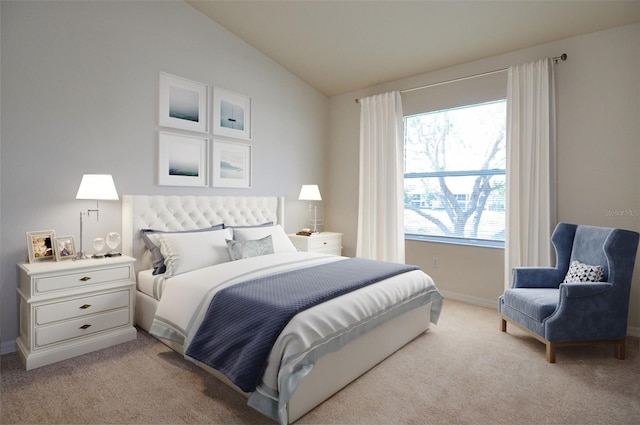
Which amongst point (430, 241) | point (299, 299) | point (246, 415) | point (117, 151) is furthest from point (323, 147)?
point (246, 415)

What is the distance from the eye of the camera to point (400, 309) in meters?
2.77

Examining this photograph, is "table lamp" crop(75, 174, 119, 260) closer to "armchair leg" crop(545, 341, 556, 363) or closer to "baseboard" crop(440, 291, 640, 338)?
"armchair leg" crop(545, 341, 556, 363)

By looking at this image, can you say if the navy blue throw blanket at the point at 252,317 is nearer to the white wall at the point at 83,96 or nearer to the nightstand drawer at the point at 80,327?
the nightstand drawer at the point at 80,327

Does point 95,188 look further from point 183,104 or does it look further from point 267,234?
point 267,234

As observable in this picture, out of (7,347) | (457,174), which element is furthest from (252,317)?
(457,174)

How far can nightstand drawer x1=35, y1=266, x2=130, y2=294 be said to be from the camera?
8.42 ft

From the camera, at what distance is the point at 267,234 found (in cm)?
387

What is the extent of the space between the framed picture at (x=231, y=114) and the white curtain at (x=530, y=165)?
292 cm

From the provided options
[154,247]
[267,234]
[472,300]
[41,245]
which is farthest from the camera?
[472,300]

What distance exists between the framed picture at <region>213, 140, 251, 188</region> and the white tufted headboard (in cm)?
19

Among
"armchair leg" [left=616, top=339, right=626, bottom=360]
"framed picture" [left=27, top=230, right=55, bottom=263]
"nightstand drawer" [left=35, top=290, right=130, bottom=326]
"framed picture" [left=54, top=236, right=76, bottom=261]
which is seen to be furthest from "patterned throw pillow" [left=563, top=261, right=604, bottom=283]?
"framed picture" [left=27, top=230, right=55, bottom=263]

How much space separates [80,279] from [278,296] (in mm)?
1629

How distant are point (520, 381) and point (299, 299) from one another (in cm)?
158

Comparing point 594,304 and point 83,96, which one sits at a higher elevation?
point 83,96
